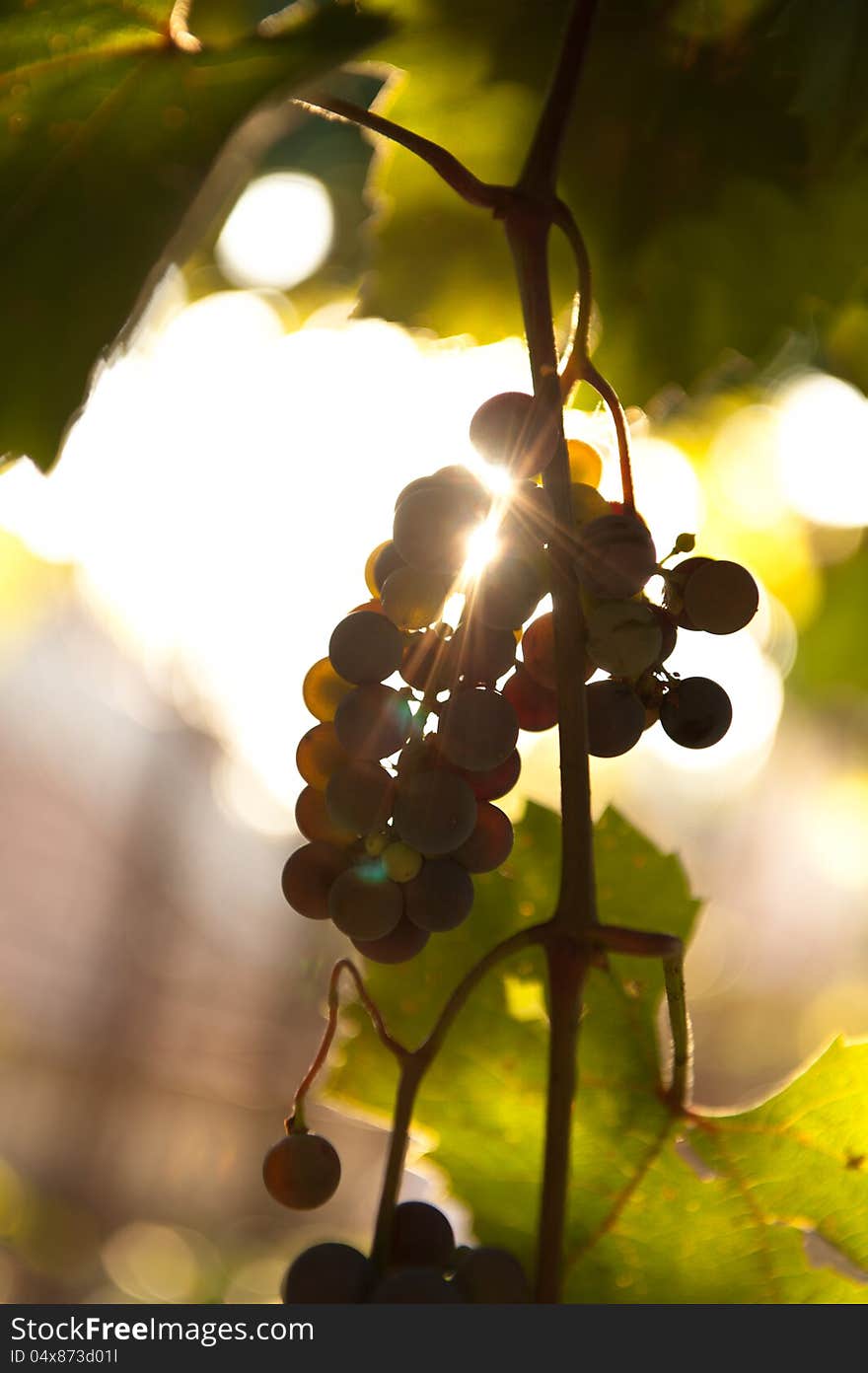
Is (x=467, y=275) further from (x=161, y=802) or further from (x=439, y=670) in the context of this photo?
(x=161, y=802)

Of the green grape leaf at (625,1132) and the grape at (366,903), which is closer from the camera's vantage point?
the grape at (366,903)

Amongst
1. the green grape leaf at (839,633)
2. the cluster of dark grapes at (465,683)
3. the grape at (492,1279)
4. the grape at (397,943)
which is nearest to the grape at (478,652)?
the cluster of dark grapes at (465,683)

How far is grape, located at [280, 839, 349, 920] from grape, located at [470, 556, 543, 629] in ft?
0.39

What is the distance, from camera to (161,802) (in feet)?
27.4

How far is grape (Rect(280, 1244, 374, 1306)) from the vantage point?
402mm

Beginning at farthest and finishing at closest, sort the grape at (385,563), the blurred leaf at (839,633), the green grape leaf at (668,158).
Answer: the blurred leaf at (839,633) < the green grape leaf at (668,158) < the grape at (385,563)

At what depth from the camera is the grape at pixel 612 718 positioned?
431mm

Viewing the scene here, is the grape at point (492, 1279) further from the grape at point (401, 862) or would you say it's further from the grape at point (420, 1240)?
the grape at point (401, 862)

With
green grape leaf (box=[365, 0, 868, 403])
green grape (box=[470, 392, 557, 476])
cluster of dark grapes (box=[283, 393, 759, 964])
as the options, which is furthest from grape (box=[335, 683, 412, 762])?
green grape leaf (box=[365, 0, 868, 403])

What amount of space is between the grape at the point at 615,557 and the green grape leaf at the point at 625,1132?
7.4 inches

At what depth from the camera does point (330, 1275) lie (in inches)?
15.8

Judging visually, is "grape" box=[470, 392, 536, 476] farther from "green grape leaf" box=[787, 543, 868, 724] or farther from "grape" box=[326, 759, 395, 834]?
"green grape leaf" box=[787, 543, 868, 724]

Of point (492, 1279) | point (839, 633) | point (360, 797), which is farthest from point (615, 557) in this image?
point (839, 633)

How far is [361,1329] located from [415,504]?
29cm
